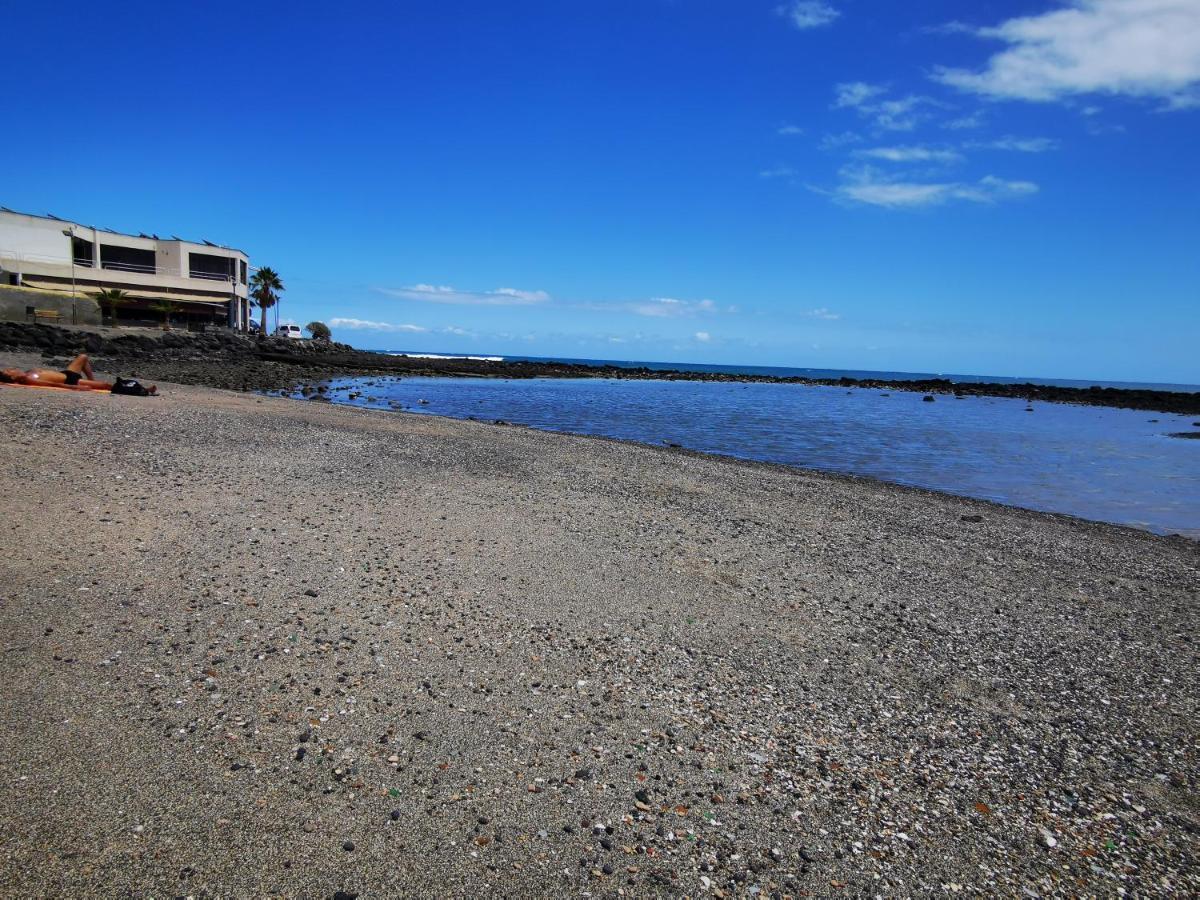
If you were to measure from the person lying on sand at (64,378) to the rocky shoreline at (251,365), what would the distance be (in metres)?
11.3

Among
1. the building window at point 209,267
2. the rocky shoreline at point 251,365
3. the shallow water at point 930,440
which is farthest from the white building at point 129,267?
the shallow water at point 930,440

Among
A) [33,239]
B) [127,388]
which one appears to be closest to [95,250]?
[33,239]

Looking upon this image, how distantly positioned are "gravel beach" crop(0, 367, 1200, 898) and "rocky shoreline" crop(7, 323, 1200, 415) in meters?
26.0

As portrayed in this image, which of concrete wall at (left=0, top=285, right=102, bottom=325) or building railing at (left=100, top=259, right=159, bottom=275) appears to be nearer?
concrete wall at (left=0, top=285, right=102, bottom=325)

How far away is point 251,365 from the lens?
4509cm

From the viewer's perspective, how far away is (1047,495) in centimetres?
1791

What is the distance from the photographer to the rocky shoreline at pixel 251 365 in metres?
35.0

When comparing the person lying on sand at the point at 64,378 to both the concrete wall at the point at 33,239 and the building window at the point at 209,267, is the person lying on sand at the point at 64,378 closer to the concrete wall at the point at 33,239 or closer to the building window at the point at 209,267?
the concrete wall at the point at 33,239

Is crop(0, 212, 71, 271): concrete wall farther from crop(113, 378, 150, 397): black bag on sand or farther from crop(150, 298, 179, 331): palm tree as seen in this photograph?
crop(113, 378, 150, 397): black bag on sand

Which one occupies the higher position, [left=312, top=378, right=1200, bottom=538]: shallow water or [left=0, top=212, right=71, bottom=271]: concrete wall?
[left=0, top=212, right=71, bottom=271]: concrete wall

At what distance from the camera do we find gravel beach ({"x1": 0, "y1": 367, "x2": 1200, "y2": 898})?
3.54 metres

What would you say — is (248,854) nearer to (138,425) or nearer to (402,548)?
(402,548)

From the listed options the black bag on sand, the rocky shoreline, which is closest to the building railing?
the rocky shoreline

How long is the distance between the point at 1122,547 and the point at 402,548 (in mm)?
11813
